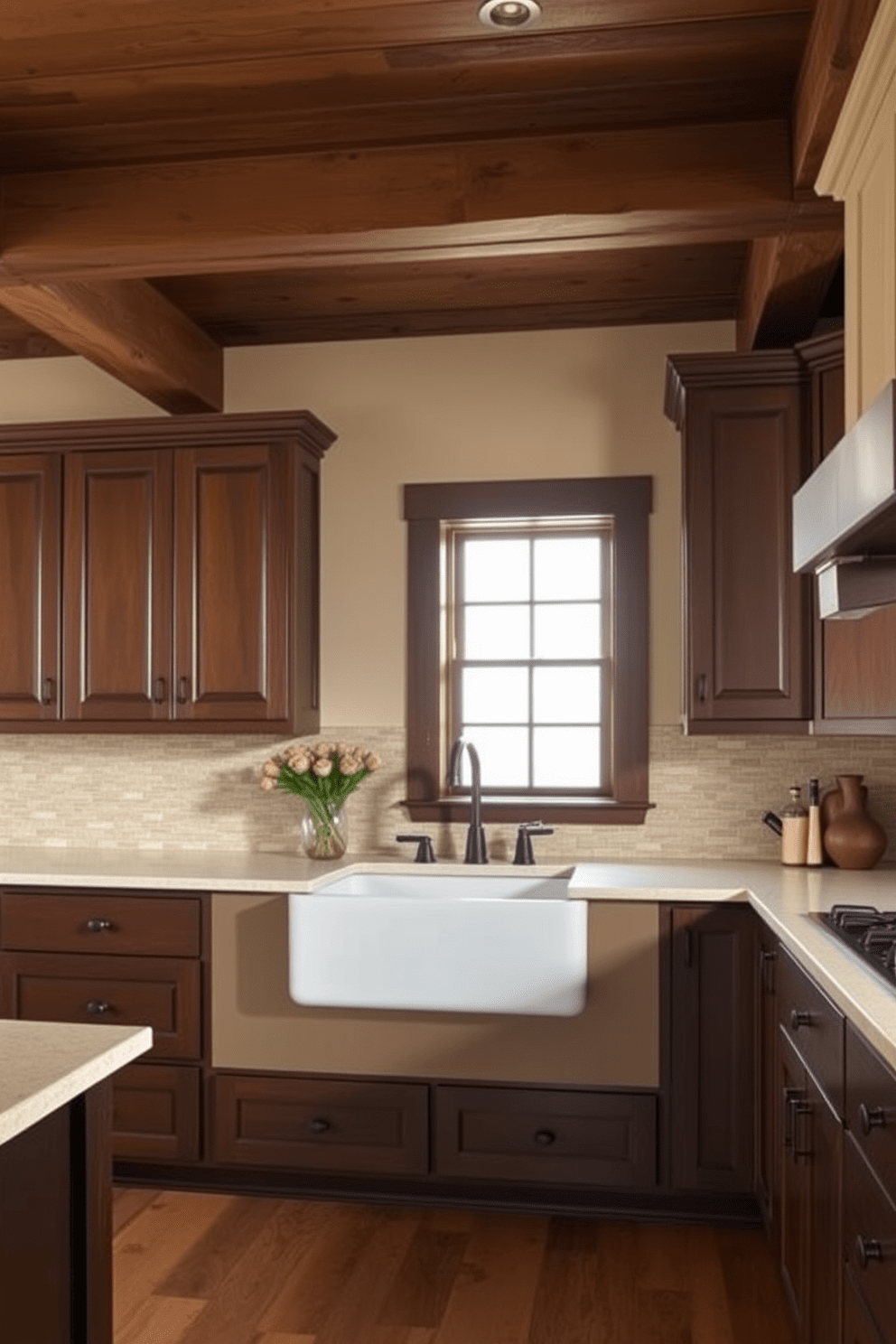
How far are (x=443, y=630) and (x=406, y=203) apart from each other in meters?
1.64

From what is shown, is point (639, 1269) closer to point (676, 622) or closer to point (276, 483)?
point (676, 622)

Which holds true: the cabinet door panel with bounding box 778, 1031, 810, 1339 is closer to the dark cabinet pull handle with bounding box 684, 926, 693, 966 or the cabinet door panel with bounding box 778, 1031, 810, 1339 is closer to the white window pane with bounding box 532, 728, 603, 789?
the dark cabinet pull handle with bounding box 684, 926, 693, 966

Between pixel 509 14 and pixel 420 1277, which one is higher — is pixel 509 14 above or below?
above

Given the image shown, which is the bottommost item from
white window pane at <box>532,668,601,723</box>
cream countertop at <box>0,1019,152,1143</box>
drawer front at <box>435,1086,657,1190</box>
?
drawer front at <box>435,1086,657,1190</box>

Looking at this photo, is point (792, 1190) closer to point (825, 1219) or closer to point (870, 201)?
point (825, 1219)

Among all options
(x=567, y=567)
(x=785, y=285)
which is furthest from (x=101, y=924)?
(x=785, y=285)

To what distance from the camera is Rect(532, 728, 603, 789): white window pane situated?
4.31m

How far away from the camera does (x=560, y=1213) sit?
3.55m

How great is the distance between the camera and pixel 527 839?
13.2 ft

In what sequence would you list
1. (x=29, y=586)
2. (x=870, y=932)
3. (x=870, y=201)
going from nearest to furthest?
(x=870, y=201) < (x=870, y=932) < (x=29, y=586)

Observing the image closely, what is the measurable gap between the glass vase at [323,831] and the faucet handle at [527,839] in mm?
564

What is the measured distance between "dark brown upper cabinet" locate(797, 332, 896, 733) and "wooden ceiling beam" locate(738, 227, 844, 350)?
4.3 inches

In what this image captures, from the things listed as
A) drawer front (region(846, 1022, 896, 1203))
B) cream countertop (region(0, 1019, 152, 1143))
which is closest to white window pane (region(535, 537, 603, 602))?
drawer front (region(846, 1022, 896, 1203))

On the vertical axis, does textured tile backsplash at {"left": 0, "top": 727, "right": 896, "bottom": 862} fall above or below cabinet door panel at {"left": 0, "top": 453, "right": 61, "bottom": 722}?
below
